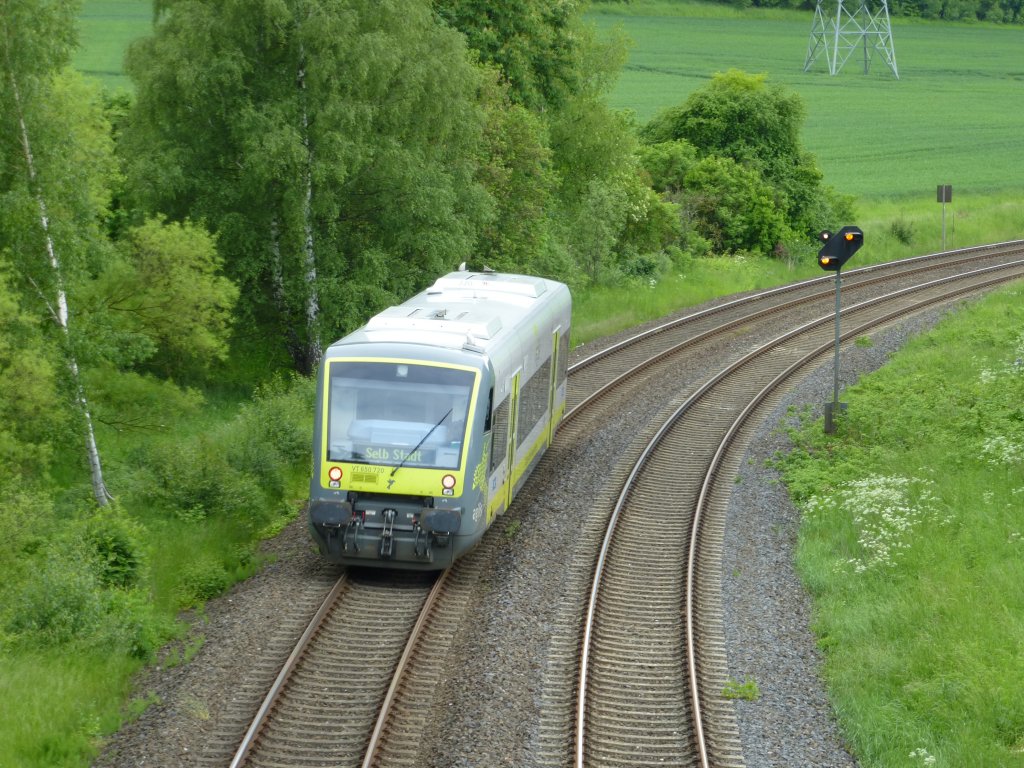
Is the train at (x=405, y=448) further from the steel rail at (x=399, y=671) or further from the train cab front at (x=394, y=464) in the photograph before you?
the steel rail at (x=399, y=671)

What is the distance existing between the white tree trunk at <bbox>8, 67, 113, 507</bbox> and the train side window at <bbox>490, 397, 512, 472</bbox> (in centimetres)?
695

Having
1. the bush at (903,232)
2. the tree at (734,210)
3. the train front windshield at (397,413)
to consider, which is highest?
the train front windshield at (397,413)

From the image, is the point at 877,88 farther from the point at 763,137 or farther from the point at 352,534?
the point at 352,534

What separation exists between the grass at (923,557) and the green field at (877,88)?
36.9 meters

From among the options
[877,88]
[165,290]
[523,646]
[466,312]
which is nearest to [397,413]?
[466,312]

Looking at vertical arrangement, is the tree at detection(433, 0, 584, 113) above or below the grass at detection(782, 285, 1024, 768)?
above

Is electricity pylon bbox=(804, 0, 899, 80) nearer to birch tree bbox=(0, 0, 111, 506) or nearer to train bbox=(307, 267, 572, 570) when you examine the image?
birch tree bbox=(0, 0, 111, 506)

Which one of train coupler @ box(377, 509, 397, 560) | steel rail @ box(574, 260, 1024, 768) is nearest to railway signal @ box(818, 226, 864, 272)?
steel rail @ box(574, 260, 1024, 768)

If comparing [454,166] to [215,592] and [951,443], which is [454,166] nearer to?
[951,443]

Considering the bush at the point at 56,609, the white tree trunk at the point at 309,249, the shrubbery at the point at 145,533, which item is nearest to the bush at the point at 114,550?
the shrubbery at the point at 145,533

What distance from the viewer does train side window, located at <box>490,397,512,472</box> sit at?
16.7 metres

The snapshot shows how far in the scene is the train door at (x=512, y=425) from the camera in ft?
58.6

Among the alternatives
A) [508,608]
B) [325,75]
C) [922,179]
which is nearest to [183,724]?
[508,608]

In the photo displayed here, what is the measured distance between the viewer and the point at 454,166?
101ft
